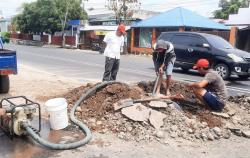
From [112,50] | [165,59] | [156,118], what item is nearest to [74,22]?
[112,50]

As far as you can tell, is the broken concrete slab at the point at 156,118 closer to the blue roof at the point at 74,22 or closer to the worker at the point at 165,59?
the worker at the point at 165,59

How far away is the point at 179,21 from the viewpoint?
2962 centimetres

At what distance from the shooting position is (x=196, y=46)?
14.7m

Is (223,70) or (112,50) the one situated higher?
(112,50)

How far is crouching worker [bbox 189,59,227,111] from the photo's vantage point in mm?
6574

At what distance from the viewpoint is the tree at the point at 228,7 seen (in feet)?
176

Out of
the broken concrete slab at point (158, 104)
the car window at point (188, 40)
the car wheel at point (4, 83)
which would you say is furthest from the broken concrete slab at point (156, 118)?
the car window at point (188, 40)

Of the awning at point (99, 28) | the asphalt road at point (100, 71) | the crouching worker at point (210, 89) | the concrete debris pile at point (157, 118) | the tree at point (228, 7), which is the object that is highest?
the tree at point (228, 7)

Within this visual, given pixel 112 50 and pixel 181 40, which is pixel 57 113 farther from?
pixel 181 40

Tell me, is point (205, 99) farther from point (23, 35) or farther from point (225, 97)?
point (23, 35)

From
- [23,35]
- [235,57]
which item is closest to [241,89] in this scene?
[235,57]

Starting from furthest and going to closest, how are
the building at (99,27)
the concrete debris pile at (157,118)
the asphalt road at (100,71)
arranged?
1. the building at (99,27)
2. the asphalt road at (100,71)
3. the concrete debris pile at (157,118)

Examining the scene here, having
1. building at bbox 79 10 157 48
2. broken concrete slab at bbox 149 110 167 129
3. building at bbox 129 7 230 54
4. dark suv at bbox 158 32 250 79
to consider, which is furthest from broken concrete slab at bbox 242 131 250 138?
building at bbox 79 10 157 48

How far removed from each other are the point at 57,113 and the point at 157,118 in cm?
168
